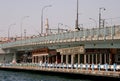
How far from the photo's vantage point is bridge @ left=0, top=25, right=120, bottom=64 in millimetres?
67875

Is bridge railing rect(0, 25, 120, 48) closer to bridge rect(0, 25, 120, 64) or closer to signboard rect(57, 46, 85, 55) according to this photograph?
bridge rect(0, 25, 120, 64)

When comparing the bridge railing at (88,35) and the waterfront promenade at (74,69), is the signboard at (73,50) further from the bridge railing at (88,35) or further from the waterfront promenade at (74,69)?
the waterfront promenade at (74,69)

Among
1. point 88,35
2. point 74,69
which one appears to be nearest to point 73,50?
point 88,35

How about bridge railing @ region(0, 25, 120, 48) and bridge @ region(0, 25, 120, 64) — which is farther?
bridge @ region(0, 25, 120, 64)

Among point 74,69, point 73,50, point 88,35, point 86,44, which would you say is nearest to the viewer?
point 74,69

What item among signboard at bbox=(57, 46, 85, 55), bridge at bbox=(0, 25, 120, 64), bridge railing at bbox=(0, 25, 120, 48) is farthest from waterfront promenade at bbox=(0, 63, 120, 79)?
bridge railing at bbox=(0, 25, 120, 48)

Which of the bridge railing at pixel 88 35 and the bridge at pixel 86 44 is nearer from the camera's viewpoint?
the bridge railing at pixel 88 35

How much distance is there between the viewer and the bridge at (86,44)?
6788 cm

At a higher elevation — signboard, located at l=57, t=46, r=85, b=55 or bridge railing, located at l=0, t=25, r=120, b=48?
bridge railing, located at l=0, t=25, r=120, b=48

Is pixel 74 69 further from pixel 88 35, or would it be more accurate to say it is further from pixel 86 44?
pixel 86 44

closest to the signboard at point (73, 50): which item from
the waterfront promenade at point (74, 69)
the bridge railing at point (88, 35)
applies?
the bridge railing at point (88, 35)

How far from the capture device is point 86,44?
78188 mm

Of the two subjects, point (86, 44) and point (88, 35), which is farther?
point (86, 44)

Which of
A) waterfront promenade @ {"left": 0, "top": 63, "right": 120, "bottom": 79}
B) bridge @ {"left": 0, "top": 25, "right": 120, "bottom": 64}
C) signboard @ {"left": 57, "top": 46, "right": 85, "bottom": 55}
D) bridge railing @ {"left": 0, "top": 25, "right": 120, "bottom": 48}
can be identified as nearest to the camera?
waterfront promenade @ {"left": 0, "top": 63, "right": 120, "bottom": 79}
